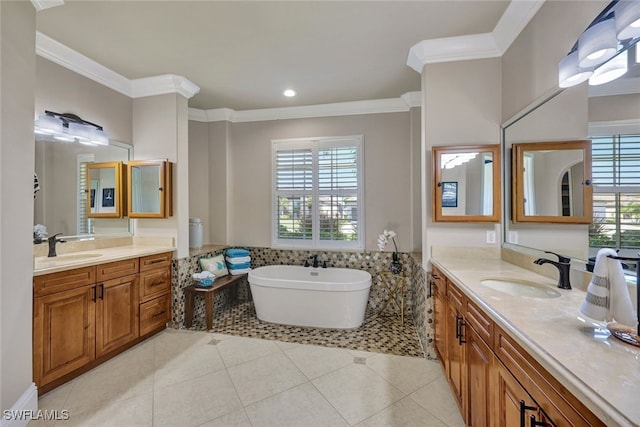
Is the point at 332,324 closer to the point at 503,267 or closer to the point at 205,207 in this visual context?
the point at 503,267

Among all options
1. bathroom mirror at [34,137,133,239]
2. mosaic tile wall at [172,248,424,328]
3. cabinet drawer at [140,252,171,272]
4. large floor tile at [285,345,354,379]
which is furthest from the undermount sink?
large floor tile at [285,345,354,379]

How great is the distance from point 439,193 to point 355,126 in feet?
5.98

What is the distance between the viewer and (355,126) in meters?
3.78

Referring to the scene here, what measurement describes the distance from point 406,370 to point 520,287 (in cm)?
115

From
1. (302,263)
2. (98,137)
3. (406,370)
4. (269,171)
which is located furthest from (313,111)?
(406,370)

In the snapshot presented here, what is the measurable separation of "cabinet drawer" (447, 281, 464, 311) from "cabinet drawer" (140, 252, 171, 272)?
2809 millimetres

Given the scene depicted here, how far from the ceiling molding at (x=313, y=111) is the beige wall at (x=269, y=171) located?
7 centimetres

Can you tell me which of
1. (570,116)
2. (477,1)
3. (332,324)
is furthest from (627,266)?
(332,324)

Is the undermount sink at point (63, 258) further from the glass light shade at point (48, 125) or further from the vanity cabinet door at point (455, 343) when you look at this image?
the vanity cabinet door at point (455, 343)

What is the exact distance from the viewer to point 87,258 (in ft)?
8.18

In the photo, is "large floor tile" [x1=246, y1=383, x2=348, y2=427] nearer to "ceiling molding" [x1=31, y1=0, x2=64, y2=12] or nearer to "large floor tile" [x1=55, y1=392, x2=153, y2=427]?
"large floor tile" [x1=55, y1=392, x2=153, y2=427]

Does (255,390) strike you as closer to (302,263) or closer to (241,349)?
(241,349)

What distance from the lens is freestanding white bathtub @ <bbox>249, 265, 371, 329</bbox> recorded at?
303cm

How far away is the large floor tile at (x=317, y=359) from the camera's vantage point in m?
2.30
